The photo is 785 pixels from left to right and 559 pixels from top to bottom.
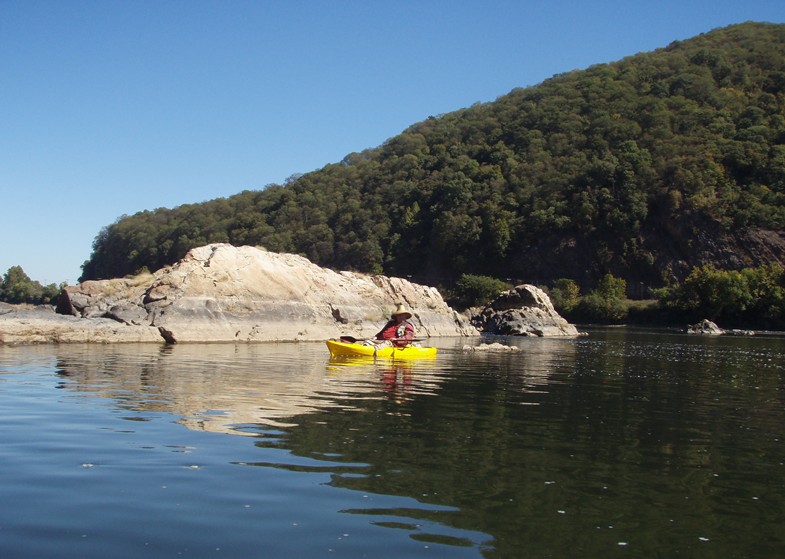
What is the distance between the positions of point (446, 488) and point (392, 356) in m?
20.4

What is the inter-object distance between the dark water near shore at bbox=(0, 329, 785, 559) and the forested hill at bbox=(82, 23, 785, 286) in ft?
312

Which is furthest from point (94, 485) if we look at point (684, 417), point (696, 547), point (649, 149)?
point (649, 149)

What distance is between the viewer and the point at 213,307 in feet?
118

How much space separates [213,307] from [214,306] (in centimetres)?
7

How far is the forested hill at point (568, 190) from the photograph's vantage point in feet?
358

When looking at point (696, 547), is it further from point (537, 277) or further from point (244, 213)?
point (244, 213)

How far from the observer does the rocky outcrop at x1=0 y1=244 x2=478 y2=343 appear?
107ft

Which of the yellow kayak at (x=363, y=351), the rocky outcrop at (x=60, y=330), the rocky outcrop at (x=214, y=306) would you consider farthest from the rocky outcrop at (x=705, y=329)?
the rocky outcrop at (x=60, y=330)

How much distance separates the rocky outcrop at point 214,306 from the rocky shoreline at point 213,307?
0.15 feet

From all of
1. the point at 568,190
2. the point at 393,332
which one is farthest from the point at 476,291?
the point at 393,332

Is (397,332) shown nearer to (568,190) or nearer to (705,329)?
(705,329)

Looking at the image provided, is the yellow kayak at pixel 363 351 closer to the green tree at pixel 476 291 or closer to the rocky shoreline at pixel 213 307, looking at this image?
the rocky shoreline at pixel 213 307

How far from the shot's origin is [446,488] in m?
8.63

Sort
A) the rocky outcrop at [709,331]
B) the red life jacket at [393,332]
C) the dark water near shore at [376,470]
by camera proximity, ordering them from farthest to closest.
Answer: the rocky outcrop at [709,331], the red life jacket at [393,332], the dark water near shore at [376,470]
